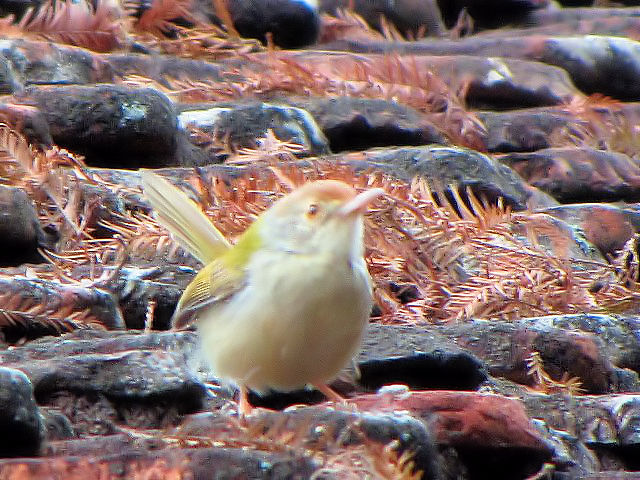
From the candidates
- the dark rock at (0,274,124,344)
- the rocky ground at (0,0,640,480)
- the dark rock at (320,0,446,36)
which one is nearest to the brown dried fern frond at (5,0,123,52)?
the rocky ground at (0,0,640,480)

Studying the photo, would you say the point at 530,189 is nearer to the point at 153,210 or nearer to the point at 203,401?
the point at 153,210

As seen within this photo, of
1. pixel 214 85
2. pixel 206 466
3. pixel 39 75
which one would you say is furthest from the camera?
pixel 214 85

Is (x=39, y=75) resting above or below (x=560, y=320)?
above

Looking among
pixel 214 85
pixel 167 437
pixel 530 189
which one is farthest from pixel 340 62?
pixel 167 437

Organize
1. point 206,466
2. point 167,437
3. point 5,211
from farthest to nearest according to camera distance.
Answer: point 5,211 < point 167,437 < point 206,466

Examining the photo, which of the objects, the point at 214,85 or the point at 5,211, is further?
the point at 214,85

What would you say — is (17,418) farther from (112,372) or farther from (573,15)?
(573,15)

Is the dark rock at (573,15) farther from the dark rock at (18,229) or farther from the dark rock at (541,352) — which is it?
the dark rock at (18,229)

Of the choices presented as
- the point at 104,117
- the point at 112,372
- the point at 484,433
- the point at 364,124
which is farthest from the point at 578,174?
the point at 112,372
